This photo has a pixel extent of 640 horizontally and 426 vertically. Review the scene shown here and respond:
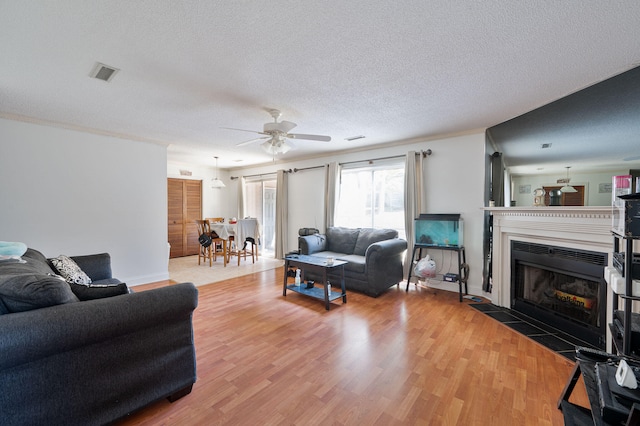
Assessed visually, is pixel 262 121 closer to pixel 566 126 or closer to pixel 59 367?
pixel 59 367

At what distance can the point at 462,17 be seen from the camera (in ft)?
5.23

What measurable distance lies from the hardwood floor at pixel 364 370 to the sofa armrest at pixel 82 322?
0.60 metres

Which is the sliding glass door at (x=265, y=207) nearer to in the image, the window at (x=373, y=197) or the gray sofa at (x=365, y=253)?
the window at (x=373, y=197)

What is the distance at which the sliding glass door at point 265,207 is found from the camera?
7066mm

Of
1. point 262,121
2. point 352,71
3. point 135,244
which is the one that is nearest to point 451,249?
point 352,71

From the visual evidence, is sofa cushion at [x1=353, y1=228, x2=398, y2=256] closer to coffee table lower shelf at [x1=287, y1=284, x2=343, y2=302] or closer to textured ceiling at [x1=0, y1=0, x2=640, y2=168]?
coffee table lower shelf at [x1=287, y1=284, x2=343, y2=302]

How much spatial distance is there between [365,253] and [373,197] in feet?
4.29

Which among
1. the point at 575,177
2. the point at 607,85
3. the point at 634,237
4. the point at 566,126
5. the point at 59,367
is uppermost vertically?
the point at 607,85

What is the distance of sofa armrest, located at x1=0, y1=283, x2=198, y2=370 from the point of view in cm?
120

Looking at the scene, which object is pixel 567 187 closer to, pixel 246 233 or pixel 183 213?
pixel 246 233

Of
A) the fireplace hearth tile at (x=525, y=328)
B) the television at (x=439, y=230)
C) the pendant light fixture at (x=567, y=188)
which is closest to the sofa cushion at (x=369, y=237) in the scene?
the television at (x=439, y=230)

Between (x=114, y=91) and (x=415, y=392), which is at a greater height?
(x=114, y=91)

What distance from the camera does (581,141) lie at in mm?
2768

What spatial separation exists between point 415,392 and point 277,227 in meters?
4.97
